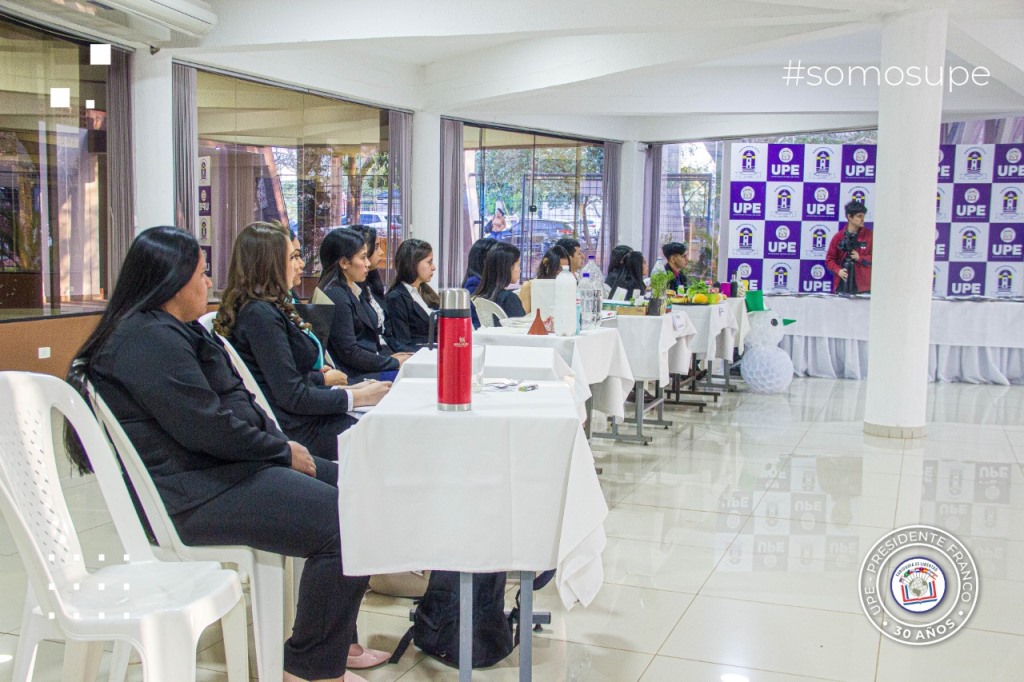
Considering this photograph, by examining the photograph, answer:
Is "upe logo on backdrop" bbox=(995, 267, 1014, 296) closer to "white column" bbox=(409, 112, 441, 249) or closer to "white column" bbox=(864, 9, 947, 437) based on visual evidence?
"white column" bbox=(864, 9, 947, 437)

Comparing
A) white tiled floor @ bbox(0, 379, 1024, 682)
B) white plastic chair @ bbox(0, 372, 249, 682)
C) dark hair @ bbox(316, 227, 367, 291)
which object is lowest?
white tiled floor @ bbox(0, 379, 1024, 682)

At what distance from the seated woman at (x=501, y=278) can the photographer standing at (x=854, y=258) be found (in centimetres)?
Answer: 485

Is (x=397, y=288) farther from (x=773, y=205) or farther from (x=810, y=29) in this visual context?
(x=773, y=205)

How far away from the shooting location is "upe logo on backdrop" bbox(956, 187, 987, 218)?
923cm

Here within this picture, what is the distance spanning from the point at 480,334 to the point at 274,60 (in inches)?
190

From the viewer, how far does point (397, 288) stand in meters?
4.61

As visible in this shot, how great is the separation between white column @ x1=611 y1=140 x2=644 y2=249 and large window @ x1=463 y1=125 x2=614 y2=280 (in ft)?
0.91

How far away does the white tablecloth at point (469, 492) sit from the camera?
1.94m

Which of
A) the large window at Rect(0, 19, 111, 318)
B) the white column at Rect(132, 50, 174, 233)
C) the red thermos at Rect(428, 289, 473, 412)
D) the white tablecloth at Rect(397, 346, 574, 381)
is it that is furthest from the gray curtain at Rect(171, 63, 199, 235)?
the red thermos at Rect(428, 289, 473, 412)

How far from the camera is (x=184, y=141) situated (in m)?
6.99

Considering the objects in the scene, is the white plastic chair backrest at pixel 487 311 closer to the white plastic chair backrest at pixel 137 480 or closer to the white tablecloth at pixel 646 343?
the white tablecloth at pixel 646 343

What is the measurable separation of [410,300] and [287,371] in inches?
74.1

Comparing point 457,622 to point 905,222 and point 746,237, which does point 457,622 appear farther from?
point 746,237

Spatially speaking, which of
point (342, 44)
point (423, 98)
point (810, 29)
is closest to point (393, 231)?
point (423, 98)
